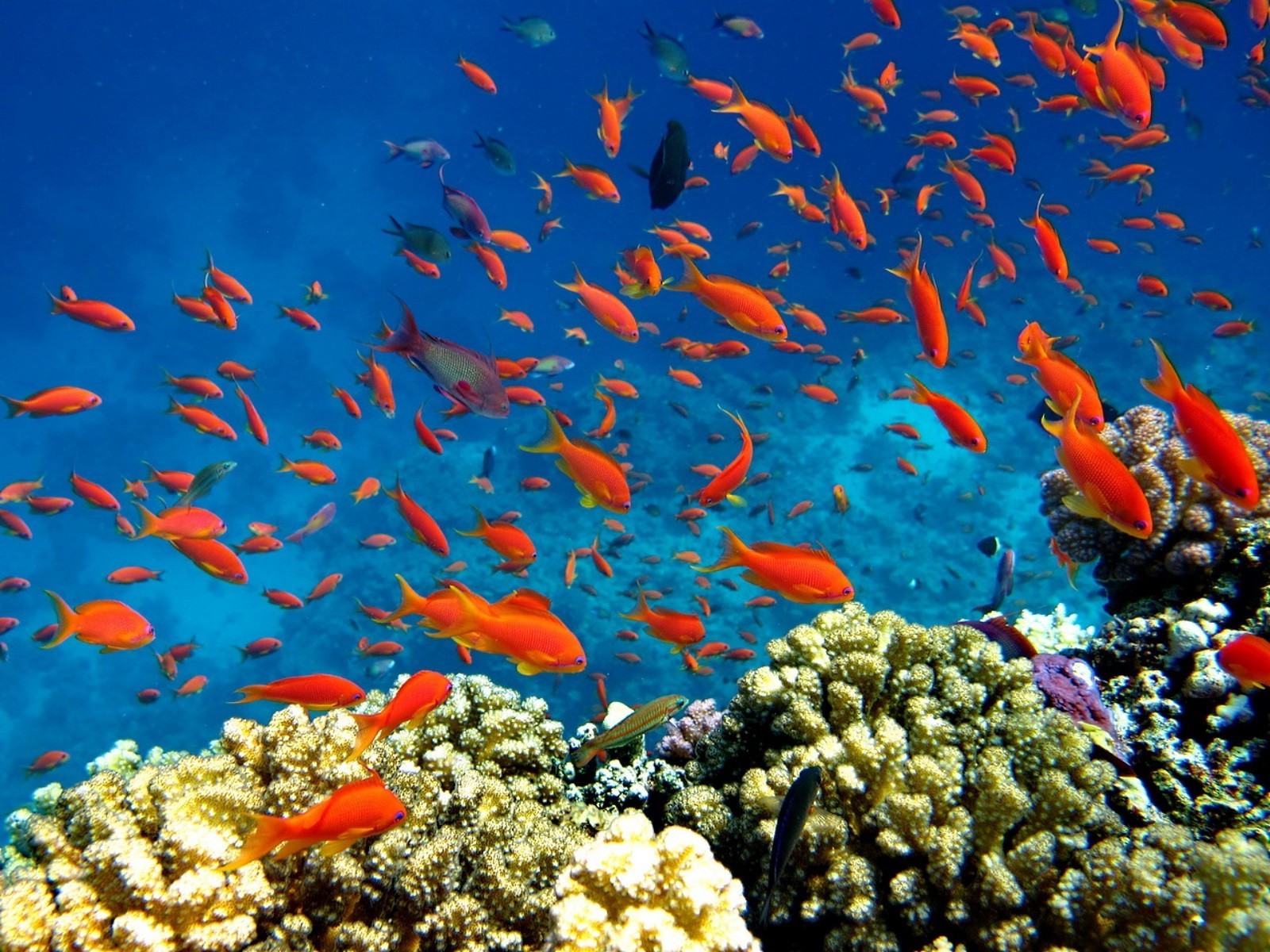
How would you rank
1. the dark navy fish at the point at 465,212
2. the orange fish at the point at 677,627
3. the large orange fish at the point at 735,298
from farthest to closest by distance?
the dark navy fish at the point at 465,212, the orange fish at the point at 677,627, the large orange fish at the point at 735,298

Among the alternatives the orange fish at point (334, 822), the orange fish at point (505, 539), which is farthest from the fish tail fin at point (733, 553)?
the orange fish at point (505, 539)

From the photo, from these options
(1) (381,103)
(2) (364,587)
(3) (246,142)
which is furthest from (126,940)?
(1) (381,103)

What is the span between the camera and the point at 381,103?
63688mm

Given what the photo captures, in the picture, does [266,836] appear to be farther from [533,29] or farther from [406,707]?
[533,29]

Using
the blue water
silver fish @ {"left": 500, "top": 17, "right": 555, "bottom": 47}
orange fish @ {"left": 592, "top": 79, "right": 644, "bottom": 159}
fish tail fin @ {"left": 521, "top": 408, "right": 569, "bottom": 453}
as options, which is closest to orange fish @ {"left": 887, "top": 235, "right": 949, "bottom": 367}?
fish tail fin @ {"left": 521, "top": 408, "right": 569, "bottom": 453}

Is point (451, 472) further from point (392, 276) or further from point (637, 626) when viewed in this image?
point (392, 276)

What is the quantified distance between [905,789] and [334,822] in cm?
221

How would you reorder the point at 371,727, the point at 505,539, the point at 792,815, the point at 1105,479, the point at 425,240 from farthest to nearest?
the point at 425,240 → the point at 505,539 → the point at 1105,479 → the point at 371,727 → the point at 792,815

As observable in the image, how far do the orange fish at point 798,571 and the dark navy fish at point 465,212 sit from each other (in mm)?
5233

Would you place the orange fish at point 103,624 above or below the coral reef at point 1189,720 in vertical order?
below

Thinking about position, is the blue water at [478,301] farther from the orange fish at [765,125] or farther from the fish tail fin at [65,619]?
the orange fish at [765,125]

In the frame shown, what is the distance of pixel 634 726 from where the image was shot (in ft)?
10.9

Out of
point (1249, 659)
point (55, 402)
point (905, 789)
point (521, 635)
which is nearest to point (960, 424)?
point (1249, 659)

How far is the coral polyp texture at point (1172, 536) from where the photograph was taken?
3.89 meters
